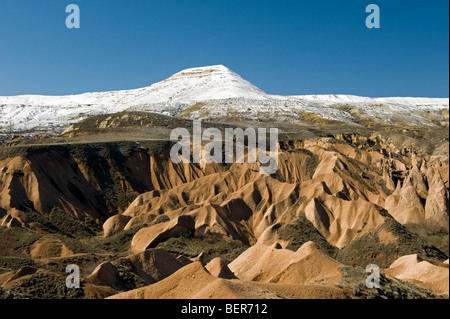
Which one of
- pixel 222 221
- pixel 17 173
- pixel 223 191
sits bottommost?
pixel 222 221

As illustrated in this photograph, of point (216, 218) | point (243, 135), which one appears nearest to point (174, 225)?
point (216, 218)

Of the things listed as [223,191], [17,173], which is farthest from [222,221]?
[17,173]

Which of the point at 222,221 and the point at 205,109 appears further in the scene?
the point at 205,109

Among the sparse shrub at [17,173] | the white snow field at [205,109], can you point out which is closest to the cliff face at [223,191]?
the sparse shrub at [17,173]

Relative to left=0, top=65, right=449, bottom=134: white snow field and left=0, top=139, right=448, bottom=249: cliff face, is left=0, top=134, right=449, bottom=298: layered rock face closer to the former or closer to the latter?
left=0, top=139, right=448, bottom=249: cliff face

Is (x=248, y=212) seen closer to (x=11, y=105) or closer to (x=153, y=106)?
(x=153, y=106)

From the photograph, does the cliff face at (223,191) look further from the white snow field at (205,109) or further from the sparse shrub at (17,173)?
the white snow field at (205,109)

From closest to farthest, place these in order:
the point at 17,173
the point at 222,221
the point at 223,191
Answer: the point at 222,221 → the point at 17,173 → the point at 223,191

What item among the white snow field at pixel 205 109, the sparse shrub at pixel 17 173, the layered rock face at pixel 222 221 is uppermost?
the white snow field at pixel 205 109

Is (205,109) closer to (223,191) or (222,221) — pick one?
(223,191)

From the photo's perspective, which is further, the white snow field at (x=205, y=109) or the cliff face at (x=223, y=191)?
the white snow field at (x=205, y=109)
